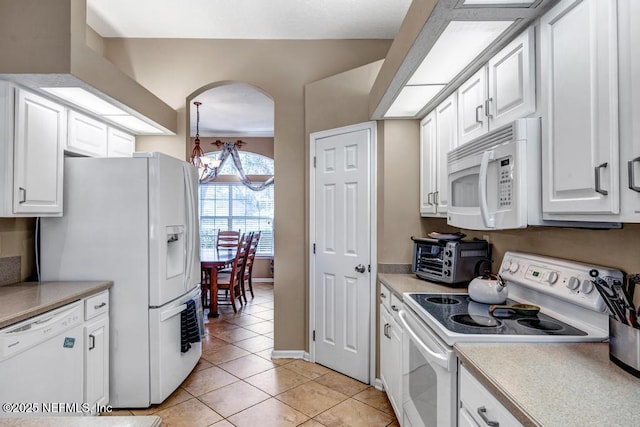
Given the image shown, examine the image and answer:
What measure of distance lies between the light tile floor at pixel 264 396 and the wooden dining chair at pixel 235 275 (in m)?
1.33

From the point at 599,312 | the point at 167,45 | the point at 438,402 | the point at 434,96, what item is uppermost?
the point at 167,45

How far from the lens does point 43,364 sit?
1943 mm

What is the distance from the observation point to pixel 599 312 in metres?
1.36

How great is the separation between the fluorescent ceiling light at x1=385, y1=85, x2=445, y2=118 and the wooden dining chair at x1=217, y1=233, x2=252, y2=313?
3.08m

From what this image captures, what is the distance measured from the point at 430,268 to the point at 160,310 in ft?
6.10

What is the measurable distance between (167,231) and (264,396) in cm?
139

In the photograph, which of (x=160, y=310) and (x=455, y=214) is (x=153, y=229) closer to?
(x=160, y=310)

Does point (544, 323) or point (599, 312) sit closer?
point (599, 312)

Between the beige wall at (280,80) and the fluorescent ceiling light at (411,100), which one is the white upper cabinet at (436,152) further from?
the beige wall at (280,80)

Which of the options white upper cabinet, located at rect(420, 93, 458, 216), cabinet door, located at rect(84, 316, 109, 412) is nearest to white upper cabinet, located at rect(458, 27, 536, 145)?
white upper cabinet, located at rect(420, 93, 458, 216)

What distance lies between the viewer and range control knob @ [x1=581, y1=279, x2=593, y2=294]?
4.61 ft

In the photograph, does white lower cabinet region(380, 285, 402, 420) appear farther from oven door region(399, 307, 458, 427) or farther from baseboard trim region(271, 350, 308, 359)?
baseboard trim region(271, 350, 308, 359)

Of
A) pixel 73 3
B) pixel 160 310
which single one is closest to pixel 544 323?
pixel 160 310

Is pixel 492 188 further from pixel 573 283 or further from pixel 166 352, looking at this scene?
pixel 166 352
